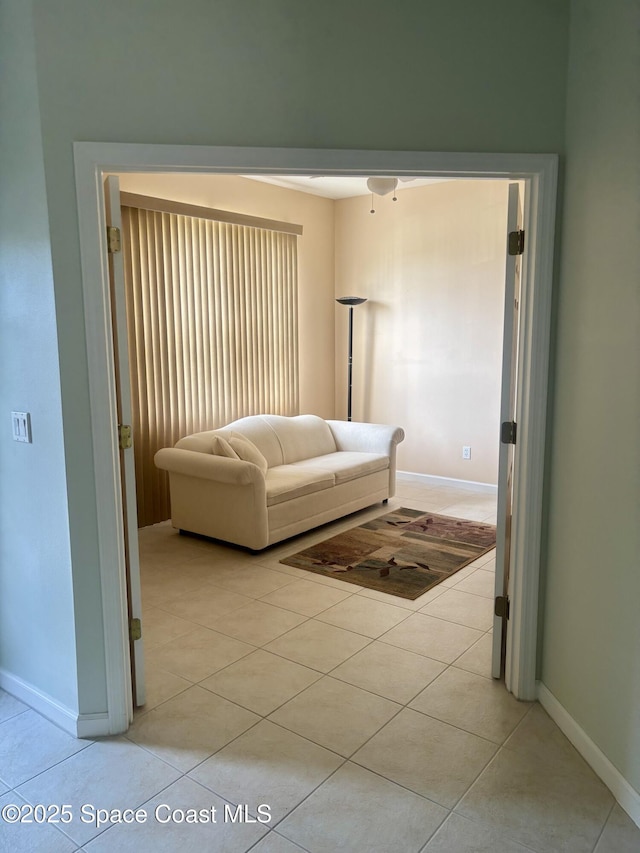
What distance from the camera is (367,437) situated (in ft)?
18.1

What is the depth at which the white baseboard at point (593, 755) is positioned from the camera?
1.92 m

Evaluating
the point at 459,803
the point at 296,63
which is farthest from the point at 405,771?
the point at 296,63

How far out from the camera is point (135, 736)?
2.32m

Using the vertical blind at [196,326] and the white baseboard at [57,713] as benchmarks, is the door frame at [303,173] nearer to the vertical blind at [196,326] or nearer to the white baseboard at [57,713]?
the white baseboard at [57,713]

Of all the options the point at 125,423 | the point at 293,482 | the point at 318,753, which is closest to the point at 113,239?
the point at 125,423

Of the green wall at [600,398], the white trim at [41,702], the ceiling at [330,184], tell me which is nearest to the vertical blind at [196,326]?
the ceiling at [330,184]

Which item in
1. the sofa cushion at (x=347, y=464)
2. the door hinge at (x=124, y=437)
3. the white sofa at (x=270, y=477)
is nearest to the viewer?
the door hinge at (x=124, y=437)

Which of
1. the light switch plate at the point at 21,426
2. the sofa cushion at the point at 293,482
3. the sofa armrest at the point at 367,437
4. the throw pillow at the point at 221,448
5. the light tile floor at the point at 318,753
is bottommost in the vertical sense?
the light tile floor at the point at 318,753

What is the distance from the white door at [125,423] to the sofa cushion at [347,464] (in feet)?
8.12

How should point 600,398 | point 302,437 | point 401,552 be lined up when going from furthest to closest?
point 302,437 < point 401,552 < point 600,398

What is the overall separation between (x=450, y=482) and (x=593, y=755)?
163 inches

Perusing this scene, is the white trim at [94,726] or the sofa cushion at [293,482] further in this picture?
the sofa cushion at [293,482]

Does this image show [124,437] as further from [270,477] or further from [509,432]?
[270,477]

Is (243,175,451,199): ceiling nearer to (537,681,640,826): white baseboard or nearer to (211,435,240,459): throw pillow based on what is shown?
(211,435,240,459): throw pillow
